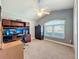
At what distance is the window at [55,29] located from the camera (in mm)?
6953

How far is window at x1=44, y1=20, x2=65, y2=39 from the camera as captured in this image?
6953 mm

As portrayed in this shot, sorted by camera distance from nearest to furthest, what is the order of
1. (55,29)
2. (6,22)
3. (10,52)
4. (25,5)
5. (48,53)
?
(10,52) → (48,53) → (25,5) → (6,22) → (55,29)

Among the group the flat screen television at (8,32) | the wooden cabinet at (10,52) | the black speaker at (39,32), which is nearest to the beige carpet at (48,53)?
the wooden cabinet at (10,52)

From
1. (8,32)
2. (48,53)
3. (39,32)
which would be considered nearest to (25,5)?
(8,32)

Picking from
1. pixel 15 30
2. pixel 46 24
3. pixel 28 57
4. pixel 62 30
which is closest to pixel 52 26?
pixel 46 24

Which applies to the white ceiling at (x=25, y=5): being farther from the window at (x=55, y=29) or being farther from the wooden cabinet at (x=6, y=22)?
the window at (x=55, y=29)

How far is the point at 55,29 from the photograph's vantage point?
25.9 ft

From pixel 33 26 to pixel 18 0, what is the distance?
15.6 feet

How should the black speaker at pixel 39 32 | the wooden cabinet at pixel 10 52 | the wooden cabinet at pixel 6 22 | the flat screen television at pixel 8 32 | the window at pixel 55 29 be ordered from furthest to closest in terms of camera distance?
the black speaker at pixel 39 32
the window at pixel 55 29
the flat screen television at pixel 8 32
the wooden cabinet at pixel 6 22
the wooden cabinet at pixel 10 52

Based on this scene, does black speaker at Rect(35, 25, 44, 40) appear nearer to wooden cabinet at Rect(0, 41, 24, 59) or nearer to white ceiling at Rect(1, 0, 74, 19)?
white ceiling at Rect(1, 0, 74, 19)

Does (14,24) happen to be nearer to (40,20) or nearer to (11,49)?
(40,20)

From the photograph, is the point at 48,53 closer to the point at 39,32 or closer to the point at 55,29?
the point at 55,29

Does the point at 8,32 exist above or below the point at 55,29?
below

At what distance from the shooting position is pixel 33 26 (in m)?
9.27
